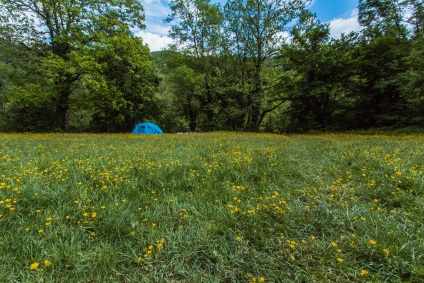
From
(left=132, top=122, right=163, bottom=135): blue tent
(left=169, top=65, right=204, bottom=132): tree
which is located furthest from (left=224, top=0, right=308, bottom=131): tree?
(left=132, top=122, right=163, bottom=135): blue tent

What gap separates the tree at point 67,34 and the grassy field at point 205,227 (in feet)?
46.2

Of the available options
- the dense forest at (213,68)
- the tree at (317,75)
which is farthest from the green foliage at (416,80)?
the tree at (317,75)

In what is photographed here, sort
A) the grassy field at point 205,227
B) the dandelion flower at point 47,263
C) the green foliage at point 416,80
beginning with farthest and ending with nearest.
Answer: the green foliage at point 416,80 → the grassy field at point 205,227 → the dandelion flower at point 47,263

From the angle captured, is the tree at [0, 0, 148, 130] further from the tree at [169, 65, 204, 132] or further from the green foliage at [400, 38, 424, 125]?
the green foliage at [400, 38, 424, 125]

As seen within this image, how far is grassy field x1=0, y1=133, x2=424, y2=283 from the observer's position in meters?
1.88

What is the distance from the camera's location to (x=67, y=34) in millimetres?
15711

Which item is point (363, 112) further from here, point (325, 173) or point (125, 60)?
point (125, 60)

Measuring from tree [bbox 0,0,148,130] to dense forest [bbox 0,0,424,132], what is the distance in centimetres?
8

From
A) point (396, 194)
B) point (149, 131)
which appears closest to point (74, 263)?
point (396, 194)

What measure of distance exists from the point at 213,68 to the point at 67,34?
15.2 metres

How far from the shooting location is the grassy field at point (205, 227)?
188 centimetres

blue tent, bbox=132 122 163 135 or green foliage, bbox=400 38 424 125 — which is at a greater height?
green foliage, bbox=400 38 424 125

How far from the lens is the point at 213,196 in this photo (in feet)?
11.3

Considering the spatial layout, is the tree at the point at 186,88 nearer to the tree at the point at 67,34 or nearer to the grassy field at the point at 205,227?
the tree at the point at 67,34
